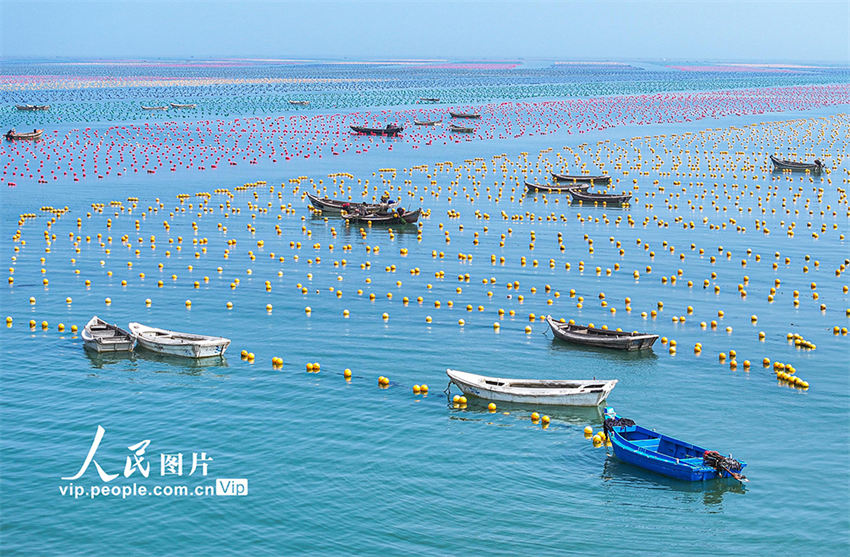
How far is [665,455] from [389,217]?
43.8 meters

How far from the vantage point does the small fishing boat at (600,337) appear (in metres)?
46.4

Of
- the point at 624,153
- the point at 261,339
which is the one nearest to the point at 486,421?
the point at 261,339

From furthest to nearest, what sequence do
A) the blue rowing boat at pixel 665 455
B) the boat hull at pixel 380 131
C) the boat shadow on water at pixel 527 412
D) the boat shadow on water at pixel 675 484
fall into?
the boat hull at pixel 380 131, the boat shadow on water at pixel 527 412, the blue rowing boat at pixel 665 455, the boat shadow on water at pixel 675 484

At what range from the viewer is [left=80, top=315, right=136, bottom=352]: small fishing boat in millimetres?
45531

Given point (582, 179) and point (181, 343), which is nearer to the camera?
point (181, 343)

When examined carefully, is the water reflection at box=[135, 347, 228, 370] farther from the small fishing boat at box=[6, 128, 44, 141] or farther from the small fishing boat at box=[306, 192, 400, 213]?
the small fishing boat at box=[6, 128, 44, 141]

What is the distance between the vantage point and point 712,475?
111ft

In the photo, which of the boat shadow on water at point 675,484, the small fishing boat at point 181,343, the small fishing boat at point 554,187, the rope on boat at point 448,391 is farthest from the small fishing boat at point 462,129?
the boat shadow on water at point 675,484

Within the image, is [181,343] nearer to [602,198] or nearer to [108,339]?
[108,339]

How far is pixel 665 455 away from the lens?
114ft

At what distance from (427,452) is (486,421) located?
3.80 m

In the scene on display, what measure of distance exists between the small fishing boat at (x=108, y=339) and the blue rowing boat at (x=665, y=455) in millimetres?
21112

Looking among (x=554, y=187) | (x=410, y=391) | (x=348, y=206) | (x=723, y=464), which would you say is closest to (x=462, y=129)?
(x=554, y=187)

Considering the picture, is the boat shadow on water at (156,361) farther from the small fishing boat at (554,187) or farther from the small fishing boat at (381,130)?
the small fishing boat at (381,130)
